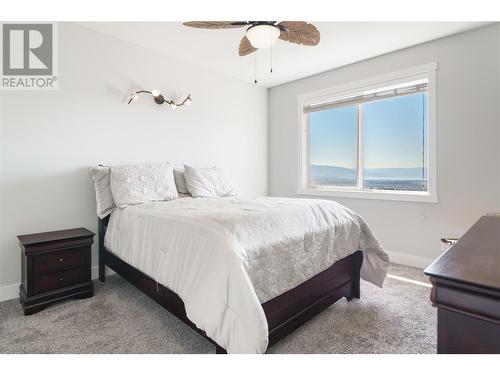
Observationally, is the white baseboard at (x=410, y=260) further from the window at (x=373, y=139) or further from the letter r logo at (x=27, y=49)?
the letter r logo at (x=27, y=49)

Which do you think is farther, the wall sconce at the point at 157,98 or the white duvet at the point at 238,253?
the wall sconce at the point at 157,98

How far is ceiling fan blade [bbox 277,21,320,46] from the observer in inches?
74.0

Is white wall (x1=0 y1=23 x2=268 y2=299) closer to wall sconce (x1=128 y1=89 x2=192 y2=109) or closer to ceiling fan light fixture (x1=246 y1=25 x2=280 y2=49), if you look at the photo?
wall sconce (x1=128 y1=89 x2=192 y2=109)

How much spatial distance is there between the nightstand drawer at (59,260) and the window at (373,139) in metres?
2.98

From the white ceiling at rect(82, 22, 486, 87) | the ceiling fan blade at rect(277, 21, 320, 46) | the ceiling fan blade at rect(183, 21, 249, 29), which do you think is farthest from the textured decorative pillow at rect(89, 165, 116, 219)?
the ceiling fan blade at rect(277, 21, 320, 46)

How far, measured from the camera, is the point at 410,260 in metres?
3.18

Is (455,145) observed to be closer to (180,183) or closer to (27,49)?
(180,183)

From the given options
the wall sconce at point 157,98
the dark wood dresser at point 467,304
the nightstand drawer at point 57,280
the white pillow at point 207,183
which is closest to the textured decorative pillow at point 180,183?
the white pillow at point 207,183

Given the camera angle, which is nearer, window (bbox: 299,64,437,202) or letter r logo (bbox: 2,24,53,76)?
letter r logo (bbox: 2,24,53,76)

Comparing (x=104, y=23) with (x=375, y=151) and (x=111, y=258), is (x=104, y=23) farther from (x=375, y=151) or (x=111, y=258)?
(x=375, y=151)

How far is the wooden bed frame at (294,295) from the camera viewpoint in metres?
1.63

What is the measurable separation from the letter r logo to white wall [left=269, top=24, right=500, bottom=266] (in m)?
3.37

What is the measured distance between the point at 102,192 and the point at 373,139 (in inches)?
128

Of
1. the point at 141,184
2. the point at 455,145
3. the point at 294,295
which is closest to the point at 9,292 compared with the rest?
the point at 141,184
